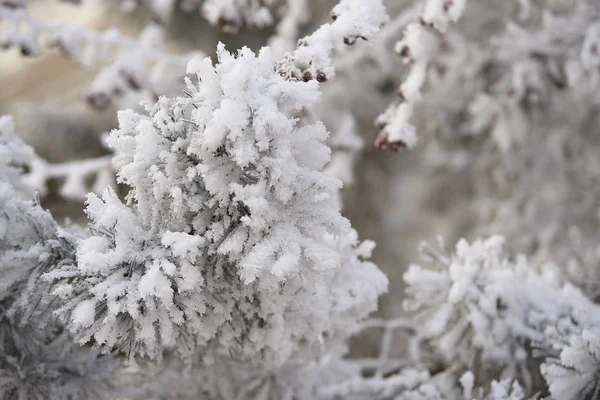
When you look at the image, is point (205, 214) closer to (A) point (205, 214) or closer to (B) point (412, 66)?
(A) point (205, 214)

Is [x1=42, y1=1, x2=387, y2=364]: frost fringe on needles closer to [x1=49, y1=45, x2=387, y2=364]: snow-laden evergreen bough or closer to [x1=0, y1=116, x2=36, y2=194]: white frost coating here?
[x1=49, y1=45, x2=387, y2=364]: snow-laden evergreen bough

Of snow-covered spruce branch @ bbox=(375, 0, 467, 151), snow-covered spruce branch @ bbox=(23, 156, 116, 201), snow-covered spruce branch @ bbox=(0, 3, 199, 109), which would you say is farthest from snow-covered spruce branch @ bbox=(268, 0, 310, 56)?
snow-covered spruce branch @ bbox=(375, 0, 467, 151)

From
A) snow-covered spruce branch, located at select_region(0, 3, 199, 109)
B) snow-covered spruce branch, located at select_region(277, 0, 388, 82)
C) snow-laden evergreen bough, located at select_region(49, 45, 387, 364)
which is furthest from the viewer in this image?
snow-covered spruce branch, located at select_region(0, 3, 199, 109)

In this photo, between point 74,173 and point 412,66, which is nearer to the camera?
point 412,66

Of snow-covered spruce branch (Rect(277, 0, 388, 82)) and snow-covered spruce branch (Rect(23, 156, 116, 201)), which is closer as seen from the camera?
snow-covered spruce branch (Rect(277, 0, 388, 82))

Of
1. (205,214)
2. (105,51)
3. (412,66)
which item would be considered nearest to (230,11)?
(412,66)
